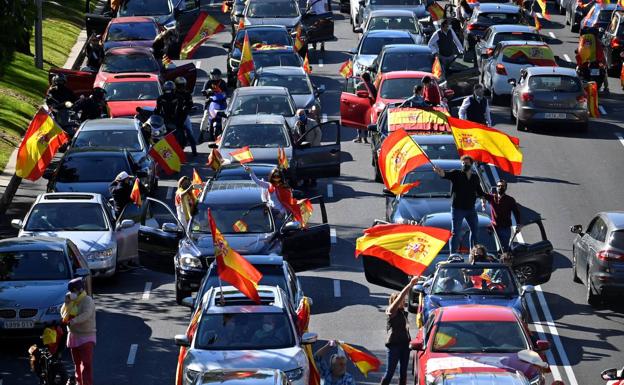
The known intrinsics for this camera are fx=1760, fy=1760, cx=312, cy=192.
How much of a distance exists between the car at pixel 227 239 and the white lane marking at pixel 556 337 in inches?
139

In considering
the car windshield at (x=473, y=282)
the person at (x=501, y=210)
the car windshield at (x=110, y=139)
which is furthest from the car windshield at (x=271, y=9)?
the car windshield at (x=473, y=282)

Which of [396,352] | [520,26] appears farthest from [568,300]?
[520,26]

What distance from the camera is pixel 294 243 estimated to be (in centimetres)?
2748

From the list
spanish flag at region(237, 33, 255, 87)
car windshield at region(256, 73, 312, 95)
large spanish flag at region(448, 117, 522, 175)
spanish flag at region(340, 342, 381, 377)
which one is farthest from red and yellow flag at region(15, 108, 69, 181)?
spanish flag at region(340, 342, 381, 377)

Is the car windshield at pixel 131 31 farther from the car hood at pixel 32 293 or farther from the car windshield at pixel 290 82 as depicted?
the car hood at pixel 32 293

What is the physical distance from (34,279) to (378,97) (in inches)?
548

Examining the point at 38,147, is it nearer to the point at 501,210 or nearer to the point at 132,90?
the point at 132,90

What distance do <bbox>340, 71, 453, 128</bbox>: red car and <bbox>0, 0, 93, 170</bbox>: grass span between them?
724cm

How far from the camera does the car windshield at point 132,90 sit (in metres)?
39.6

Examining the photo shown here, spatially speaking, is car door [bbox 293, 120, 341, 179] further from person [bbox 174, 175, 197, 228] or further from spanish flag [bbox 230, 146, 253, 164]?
person [bbox 174, 175, 197, 228]

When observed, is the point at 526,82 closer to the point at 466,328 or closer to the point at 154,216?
the point at 154,216

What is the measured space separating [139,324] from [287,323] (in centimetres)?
512

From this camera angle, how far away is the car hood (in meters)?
25.1

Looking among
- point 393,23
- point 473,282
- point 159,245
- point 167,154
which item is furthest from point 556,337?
point 393,23
